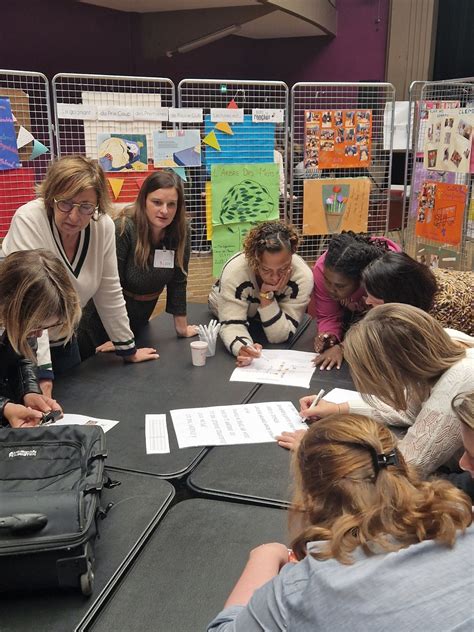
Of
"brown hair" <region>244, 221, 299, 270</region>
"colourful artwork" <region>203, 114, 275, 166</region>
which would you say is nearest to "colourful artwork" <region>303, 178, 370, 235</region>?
"colourful artwork" <region>203, 114, 275, 166</region>

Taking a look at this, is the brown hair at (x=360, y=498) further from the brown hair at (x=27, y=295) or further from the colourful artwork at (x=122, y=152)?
the colourful artwork at (x=122, y=152)

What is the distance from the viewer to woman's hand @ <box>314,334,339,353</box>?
2395 mm

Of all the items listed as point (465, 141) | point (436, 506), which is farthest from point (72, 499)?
point (465, 141)

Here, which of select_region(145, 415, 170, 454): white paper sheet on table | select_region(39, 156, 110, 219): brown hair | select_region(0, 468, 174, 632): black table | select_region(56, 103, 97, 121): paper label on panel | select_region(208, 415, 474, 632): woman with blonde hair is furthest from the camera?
select_region(56, 103, 97, 121): paper label on panel

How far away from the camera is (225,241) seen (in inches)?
141

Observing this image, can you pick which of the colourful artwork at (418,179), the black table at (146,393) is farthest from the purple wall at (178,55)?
the black table at (146,393)

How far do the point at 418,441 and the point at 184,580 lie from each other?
684 millimetres

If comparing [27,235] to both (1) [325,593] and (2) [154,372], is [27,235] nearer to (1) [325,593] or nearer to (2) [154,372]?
(2) [154,372]

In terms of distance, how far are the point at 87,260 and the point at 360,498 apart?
5.19 feet

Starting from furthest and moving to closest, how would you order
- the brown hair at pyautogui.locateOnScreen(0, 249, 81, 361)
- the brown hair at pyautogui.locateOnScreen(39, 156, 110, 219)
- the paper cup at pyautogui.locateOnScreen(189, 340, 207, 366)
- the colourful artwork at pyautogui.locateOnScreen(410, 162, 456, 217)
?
the colourful artwork at pyautogui.locateOnScreen(410, 162, 456, 217)
the paper cup at pyautogui.locateOnScreen(189, 340, 207, 366)
the brown hair at pyautogui.locateOnScreen(39, 156, 110, 219)
the brown hair at pyautogui.locateOnScreen(0, 249, 81, 361)

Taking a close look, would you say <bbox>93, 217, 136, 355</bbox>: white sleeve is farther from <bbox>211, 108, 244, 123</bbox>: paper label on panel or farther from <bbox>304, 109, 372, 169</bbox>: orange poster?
<bbox>304, 109, 372, 169</bbox>: orange poster

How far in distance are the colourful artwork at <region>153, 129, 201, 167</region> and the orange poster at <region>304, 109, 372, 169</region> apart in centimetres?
72

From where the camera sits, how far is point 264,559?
3.49 feet

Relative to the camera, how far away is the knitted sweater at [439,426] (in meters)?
1.39
